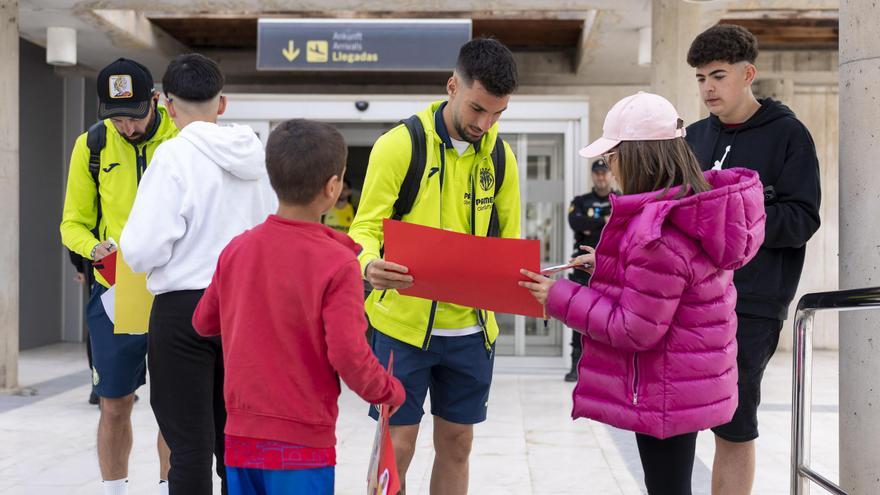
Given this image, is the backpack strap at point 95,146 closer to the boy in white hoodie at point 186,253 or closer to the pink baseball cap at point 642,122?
the boy in white hoodie at point 186,253

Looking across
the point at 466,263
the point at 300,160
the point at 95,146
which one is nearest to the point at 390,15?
the point at 95,146

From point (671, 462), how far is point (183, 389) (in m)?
1.50

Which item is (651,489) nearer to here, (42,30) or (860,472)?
(860,472)

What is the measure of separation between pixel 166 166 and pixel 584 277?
19.7ft

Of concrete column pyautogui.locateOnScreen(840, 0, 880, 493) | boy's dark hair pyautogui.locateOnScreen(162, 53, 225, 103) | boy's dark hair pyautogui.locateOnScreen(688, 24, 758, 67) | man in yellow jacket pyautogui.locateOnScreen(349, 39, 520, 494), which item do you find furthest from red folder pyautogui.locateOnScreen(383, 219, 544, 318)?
concrete column pyautogui.locateOnScreen(840, 0, 880, 493)

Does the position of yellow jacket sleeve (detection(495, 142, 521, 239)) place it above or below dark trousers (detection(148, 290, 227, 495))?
above

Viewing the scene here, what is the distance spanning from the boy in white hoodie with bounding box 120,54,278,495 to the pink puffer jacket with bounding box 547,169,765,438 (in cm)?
114

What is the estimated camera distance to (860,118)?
3.40 meters

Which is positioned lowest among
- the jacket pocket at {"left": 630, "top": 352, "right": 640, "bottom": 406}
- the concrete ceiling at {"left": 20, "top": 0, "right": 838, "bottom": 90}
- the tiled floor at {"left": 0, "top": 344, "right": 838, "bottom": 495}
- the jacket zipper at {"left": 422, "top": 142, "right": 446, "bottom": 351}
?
the tiled floor at {"left": 0, "top": 344, "right": 838, "bottom": 495}

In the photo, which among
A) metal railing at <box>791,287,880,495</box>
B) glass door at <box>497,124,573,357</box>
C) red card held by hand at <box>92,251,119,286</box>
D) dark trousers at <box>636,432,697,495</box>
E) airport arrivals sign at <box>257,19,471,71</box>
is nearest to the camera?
dark trousers at <box>636,432,697,495</box>

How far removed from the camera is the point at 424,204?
10.1 feet

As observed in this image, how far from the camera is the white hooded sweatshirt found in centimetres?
286

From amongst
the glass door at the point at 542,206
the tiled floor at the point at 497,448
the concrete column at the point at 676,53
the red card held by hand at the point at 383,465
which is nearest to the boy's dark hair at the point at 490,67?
the red card held by hand at the point at 383,465

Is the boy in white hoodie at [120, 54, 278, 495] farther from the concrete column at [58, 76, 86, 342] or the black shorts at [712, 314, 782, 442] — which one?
the concrete column at [58, 76, 86, 342]
